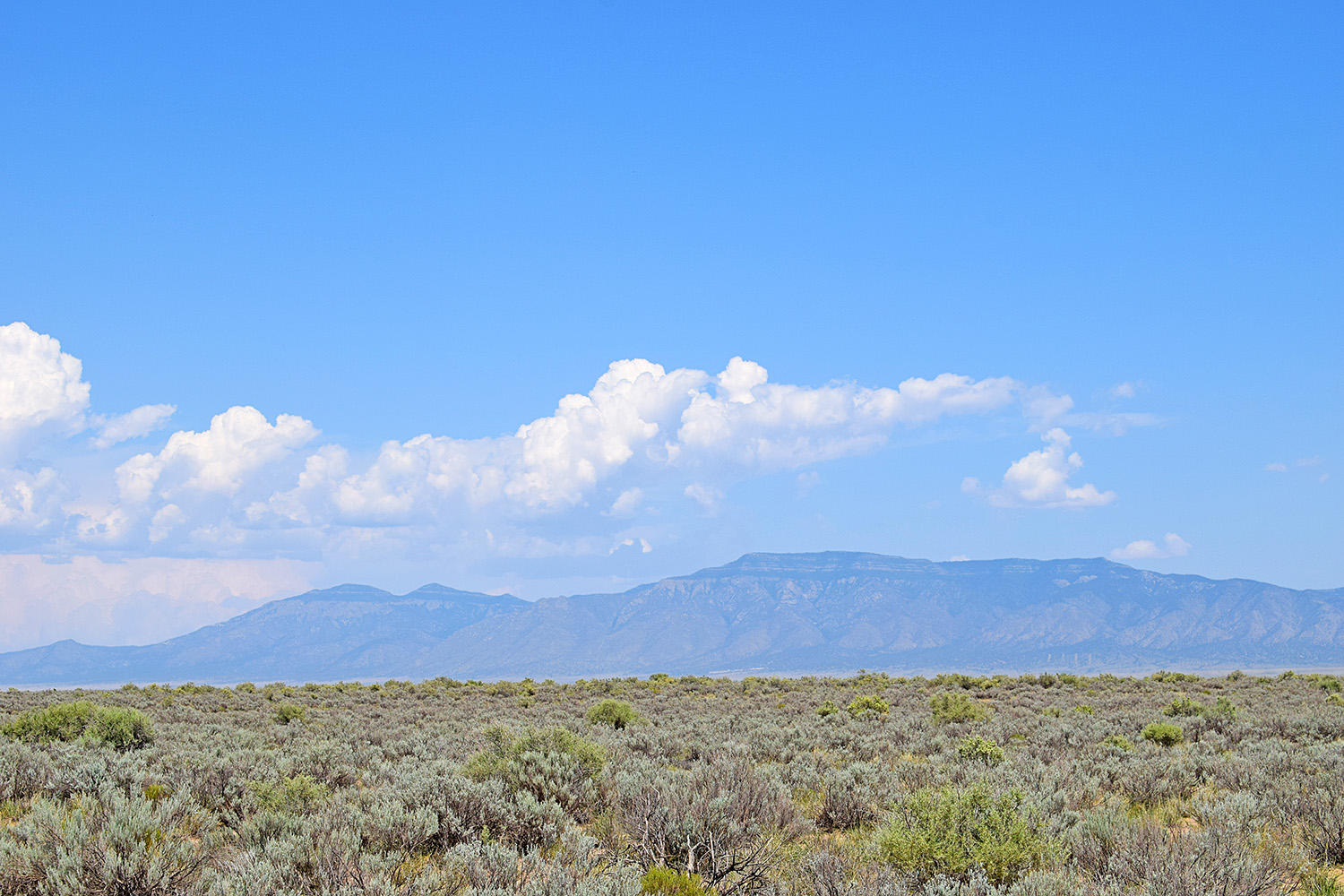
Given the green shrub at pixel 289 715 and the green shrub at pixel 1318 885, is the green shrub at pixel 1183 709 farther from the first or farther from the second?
the green shrub at pixel 289 715

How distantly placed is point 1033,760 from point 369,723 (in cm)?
1768

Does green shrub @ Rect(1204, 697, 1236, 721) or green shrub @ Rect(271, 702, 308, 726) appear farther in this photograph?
green shrub @ Rect(271, 702, 308, 726)

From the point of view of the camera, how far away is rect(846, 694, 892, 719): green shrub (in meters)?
23.9

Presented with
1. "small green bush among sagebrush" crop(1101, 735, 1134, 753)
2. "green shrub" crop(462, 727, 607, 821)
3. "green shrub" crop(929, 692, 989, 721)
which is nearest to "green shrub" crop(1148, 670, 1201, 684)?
"green shrub" crop(929, 692, 989, 721)

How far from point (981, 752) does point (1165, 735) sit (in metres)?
5.68

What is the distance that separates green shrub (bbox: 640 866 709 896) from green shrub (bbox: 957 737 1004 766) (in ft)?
28.5

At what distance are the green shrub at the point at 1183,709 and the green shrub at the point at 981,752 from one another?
1088 centimetres

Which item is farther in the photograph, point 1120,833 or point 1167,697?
point 1167,697

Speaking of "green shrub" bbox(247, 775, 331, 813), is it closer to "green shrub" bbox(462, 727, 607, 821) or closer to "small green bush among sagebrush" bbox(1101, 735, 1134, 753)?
"green shrub" bbox(462, 727, 607, 821)

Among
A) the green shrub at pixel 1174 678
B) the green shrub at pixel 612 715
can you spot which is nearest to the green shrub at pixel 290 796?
the green shrub at pixel 612 715

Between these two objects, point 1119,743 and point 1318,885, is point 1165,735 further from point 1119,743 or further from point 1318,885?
point 1318,885

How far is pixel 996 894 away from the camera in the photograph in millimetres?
5816

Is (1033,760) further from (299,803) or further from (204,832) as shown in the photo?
(204,832)

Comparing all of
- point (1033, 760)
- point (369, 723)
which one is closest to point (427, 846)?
point (1033, 760)
